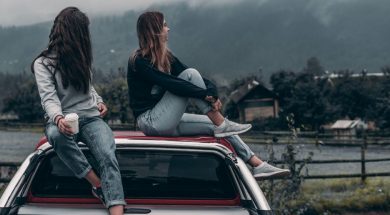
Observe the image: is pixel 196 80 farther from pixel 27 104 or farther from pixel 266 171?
pixel 27 104

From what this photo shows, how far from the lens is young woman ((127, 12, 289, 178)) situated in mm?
4227

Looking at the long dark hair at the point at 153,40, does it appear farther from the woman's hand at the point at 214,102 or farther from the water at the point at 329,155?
the water at the point at 329,155

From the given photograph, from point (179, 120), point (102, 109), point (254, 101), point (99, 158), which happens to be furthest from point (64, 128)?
point (254, 101)

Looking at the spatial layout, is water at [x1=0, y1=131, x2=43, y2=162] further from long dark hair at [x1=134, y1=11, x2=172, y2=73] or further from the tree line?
long dark hair at [x1=134, y1=11, x2=172, y2=73]

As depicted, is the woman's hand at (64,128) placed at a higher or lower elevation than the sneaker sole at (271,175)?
higher

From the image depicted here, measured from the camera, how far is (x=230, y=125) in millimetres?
4359

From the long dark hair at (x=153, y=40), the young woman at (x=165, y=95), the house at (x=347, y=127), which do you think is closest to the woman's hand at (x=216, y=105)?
the young woman at (x=165, y=95)

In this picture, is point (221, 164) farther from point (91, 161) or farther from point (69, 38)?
point (69, 38)

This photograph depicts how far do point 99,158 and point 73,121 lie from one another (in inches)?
10.2

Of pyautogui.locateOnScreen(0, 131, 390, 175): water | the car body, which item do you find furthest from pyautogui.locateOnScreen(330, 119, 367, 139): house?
the car body

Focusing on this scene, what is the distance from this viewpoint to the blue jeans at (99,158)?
362 centimetres

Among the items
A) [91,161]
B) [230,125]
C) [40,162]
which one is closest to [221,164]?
[230,125]

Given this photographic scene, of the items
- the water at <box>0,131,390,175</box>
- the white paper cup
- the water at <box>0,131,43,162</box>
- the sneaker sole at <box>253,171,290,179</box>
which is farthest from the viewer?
the water at <box>0,131,43,162</box>

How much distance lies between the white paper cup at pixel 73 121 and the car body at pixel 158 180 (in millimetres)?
279
